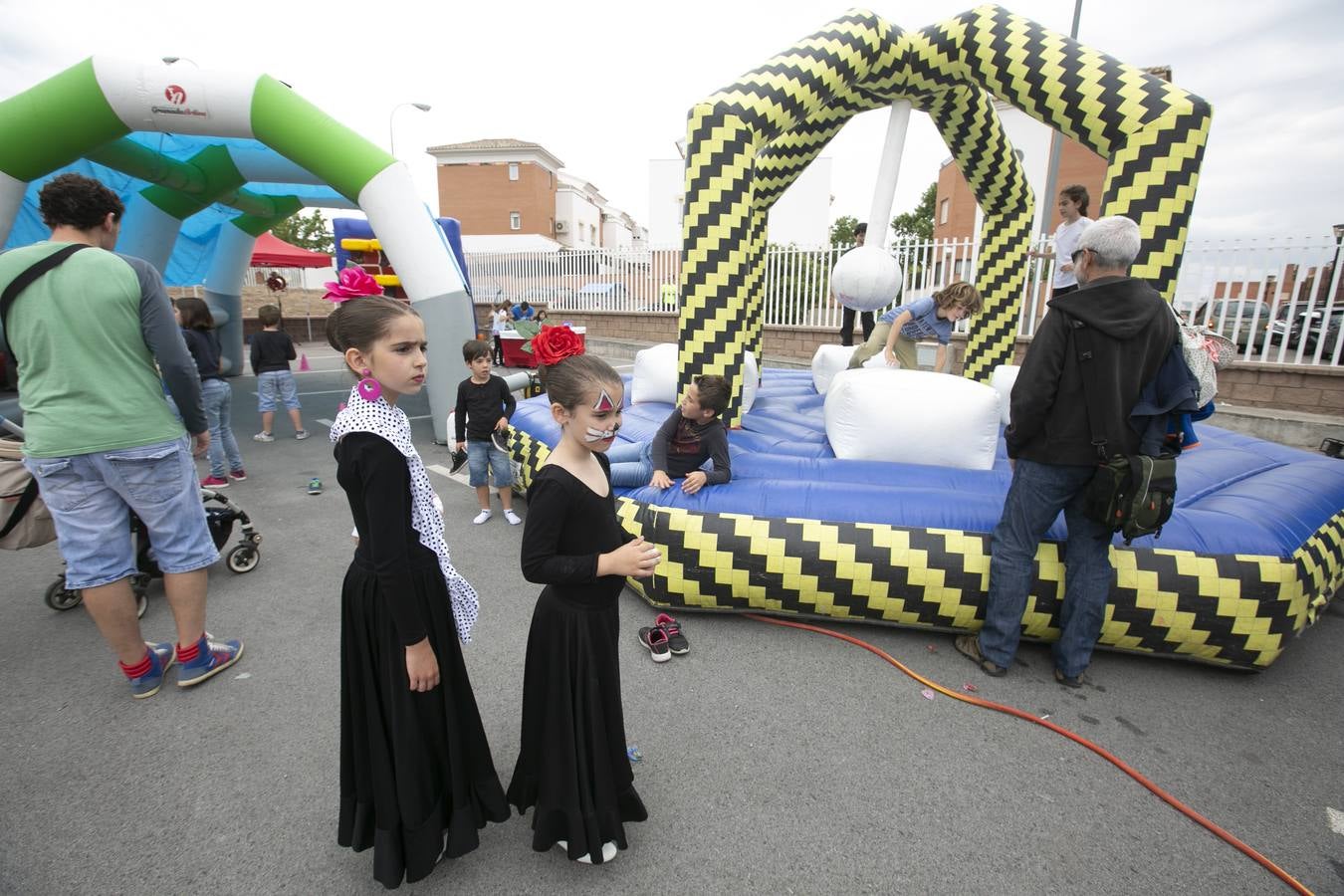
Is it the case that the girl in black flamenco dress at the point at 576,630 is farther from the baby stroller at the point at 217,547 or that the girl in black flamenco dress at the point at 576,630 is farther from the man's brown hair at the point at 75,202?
the baby stroller at the point at 217,547

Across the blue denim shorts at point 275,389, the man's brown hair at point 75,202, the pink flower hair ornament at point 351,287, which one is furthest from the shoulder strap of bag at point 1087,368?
the blue denim shorts at point 275,389

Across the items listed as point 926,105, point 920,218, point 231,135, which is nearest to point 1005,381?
point 926,105

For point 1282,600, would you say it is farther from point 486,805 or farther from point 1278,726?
point 486,805

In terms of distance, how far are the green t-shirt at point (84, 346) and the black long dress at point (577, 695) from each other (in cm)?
176

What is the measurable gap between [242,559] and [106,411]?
1.69 m

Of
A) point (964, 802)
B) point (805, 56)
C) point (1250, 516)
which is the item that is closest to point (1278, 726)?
point (1250, 516)

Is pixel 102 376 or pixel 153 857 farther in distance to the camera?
pixel 102 376

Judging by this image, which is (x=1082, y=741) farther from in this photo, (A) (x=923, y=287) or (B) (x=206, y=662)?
(A) (x=923, y=287)

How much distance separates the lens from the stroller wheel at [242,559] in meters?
3.61

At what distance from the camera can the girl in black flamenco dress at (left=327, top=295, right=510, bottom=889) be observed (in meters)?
1.42

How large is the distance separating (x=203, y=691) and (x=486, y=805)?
1.60 meters

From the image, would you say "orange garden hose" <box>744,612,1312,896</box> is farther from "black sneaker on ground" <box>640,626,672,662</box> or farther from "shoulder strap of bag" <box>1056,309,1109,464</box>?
"shoulder strap of bag" <box>1056,309,1109,464</box>

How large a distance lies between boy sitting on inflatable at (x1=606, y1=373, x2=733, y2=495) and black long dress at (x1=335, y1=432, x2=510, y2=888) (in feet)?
5.81

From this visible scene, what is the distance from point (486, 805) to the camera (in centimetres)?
176
